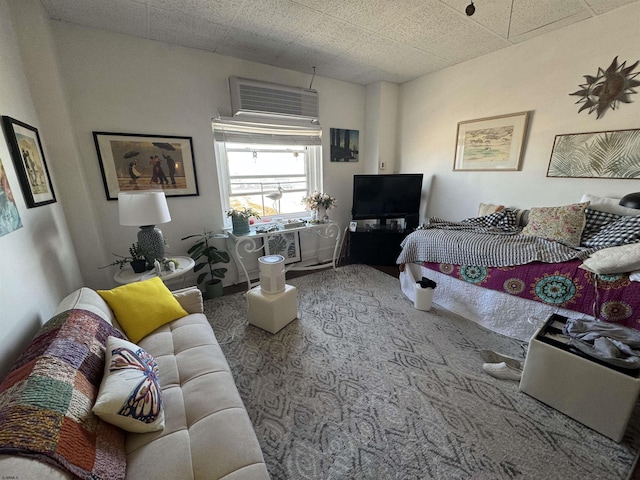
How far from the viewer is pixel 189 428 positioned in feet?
3.21

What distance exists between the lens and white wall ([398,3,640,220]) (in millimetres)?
2107

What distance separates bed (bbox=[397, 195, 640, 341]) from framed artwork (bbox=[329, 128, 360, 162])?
1691mm

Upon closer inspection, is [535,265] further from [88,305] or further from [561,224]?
[88,305]

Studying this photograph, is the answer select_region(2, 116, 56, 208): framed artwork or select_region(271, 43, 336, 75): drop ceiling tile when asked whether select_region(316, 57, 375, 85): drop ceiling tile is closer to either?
select_region(271, 43, 336, 75): drop ceiling tile

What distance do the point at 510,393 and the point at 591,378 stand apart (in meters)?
0.40

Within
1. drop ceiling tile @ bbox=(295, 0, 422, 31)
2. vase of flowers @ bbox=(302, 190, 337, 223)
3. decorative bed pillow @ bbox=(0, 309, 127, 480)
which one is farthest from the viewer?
vase of flowers @ bbox=(302, 190, 337, 223)

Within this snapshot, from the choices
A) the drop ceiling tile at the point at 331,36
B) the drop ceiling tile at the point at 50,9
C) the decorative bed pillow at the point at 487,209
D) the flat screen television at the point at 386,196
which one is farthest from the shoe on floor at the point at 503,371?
the drop ceiling tile at the point at 50,9

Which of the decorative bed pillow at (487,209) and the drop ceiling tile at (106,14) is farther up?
the drop ceiling tile at (106,14)

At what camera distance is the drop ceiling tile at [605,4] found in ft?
6.27

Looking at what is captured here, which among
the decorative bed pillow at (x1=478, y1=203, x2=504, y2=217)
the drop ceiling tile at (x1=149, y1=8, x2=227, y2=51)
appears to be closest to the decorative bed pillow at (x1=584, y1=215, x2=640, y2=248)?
the decorative bed pillow at (x1=478, y1=203, x2=504, y2=217)

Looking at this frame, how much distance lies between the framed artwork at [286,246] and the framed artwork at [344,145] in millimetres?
1271

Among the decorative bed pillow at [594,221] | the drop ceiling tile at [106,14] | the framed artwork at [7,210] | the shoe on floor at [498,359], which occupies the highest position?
the drop ceiling tile at [106,14]

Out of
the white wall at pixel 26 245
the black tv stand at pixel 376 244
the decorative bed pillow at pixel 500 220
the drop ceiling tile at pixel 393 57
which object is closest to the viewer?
the white wall at pixel 26 245

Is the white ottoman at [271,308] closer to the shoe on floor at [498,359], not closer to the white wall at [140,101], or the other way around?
the white wall at [140,101]
